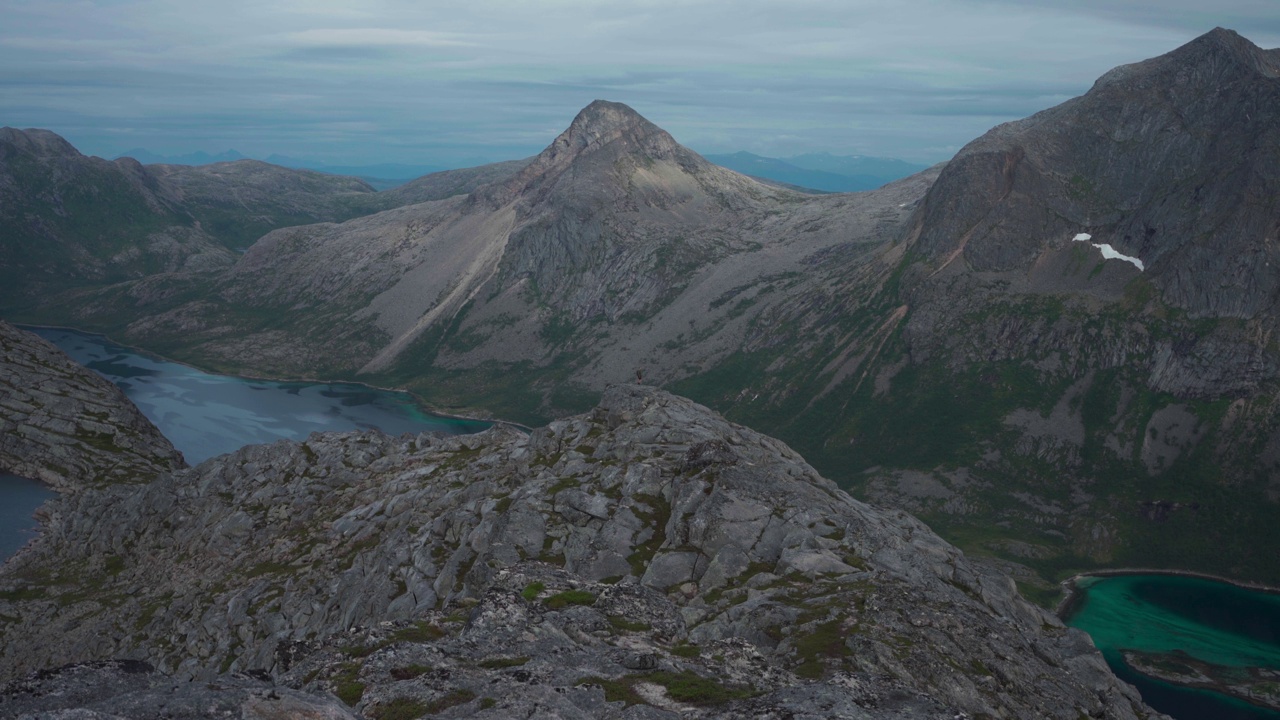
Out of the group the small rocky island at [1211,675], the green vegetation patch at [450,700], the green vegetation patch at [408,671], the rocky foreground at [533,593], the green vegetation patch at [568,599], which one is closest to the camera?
the green vegetation patch at [450,700]

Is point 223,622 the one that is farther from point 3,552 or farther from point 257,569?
point 3,552

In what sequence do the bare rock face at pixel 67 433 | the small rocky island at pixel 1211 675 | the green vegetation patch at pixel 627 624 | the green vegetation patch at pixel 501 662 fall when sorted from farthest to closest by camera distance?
the bare rock face at pixel 67 433 < the small rocky island at pixel 1211 675 < the green vegetation patch at pixel 627 624 < the green vegetation patch at pixel 501 662

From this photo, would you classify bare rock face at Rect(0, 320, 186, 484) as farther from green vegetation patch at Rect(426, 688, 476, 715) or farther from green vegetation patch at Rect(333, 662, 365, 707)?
green vegetation patch at Rect(426, 688, 476, 715)

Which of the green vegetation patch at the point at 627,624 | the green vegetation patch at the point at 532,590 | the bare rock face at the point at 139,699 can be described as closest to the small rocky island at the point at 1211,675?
the green vegetation patch at the point at 627,624

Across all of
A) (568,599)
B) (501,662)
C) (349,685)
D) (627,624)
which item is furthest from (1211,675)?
(349,685)

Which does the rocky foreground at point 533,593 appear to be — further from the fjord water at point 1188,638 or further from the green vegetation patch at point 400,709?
the fjord water at point 1188,638
